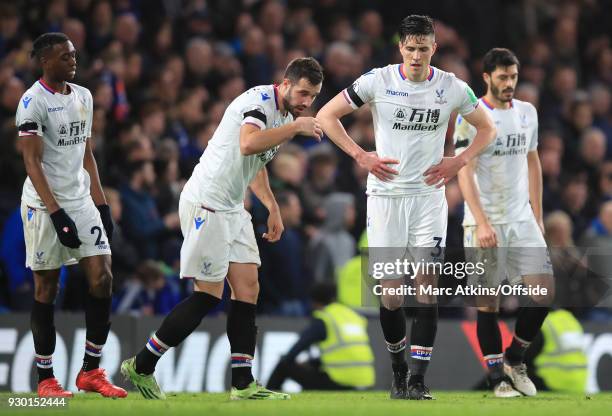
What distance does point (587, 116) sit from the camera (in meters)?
17.7

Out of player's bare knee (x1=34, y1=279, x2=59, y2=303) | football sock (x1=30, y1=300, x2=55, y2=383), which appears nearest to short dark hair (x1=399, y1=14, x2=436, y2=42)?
player's bare knee (x1=34, y1=279, x2=59, y2=303)

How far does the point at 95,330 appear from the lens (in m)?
9.20

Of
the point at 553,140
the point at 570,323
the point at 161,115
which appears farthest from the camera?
the point at 553,140

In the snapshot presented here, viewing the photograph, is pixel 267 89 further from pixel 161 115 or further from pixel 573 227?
pixel 573 227

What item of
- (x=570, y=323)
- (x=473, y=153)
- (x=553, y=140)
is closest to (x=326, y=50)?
(x=553, y=140)

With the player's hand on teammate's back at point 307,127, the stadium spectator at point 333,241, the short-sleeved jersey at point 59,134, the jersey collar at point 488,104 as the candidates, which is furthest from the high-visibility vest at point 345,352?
the player's hand on teammate's back at point 307,127

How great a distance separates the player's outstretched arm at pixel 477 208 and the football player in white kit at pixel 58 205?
116 inches

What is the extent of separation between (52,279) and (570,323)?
6142mm

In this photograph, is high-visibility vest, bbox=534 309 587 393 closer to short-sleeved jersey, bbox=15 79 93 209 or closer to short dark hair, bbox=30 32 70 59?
short-sleeved jersey, bbox=15 79 93 209

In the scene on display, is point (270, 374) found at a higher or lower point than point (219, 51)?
lower

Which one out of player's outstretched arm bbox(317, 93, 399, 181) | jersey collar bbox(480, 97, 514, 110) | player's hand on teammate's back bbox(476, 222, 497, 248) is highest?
jersey collar bbox(480, 97, 514, 110)

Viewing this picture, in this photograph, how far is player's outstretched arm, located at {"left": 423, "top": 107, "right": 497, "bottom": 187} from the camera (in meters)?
9.15

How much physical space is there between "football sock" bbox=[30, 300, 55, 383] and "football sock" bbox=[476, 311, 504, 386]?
11.6ft

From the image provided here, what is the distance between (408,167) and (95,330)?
2697 mm
